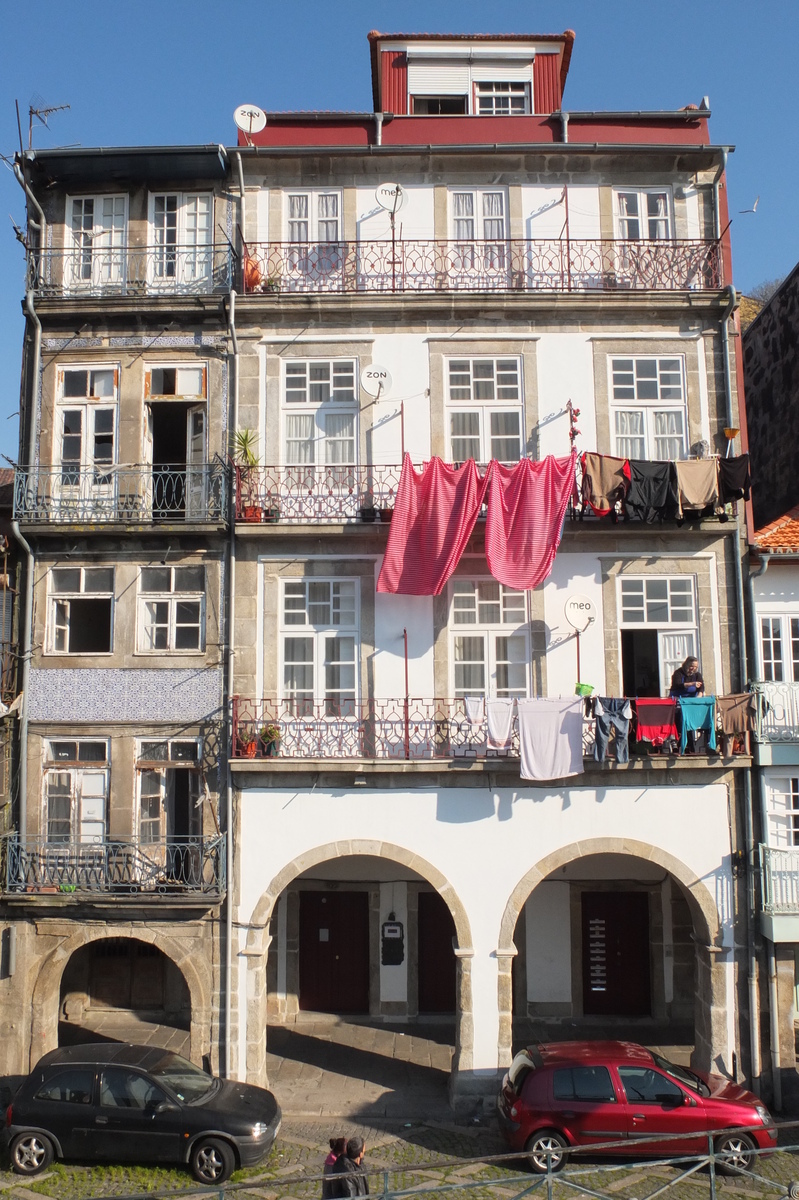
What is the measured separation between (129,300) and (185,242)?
186 cm

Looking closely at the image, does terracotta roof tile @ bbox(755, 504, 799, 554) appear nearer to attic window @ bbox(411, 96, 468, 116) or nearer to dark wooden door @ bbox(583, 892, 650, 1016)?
dark wooden door @ bbox(583, 892, 650, 1016)

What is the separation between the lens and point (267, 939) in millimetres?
17266

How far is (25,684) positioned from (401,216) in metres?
11.5

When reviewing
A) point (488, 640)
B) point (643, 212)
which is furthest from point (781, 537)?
point (643, 212)

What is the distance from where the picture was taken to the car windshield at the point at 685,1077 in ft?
46.1

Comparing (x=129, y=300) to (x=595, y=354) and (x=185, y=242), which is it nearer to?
(x=185, y=242)

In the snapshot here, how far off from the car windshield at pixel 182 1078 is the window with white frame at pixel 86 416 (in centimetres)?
1059

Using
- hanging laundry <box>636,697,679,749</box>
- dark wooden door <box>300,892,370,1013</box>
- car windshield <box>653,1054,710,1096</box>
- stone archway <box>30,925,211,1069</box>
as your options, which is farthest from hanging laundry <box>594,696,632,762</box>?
stone archway <box>30,925,211,1069</box>

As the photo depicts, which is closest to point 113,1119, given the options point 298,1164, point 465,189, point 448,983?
point 298,1164

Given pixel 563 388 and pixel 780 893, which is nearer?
pixel 780 893

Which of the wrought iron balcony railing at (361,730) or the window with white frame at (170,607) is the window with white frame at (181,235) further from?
the wrought iron balcony railing at (361,730)

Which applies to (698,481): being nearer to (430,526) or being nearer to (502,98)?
(430,526)

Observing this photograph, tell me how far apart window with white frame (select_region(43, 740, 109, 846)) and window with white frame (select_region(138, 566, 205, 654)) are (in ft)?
7.29

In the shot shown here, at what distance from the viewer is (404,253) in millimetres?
18688
